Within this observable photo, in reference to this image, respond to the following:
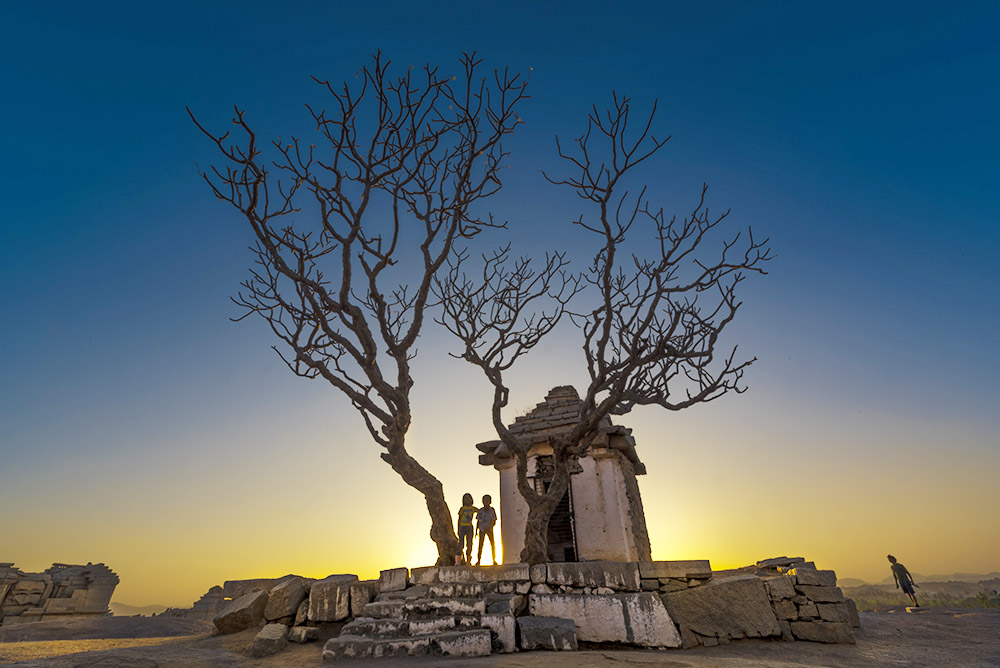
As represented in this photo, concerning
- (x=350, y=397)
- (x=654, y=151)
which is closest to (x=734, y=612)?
(x=350, y=397)

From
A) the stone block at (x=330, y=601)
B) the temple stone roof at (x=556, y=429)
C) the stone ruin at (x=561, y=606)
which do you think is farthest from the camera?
the temple stone roof at (x=556, y=429)

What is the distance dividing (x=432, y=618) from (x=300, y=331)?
570 cm

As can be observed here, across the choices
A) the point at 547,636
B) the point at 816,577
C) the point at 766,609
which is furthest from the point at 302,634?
the point at 816,577

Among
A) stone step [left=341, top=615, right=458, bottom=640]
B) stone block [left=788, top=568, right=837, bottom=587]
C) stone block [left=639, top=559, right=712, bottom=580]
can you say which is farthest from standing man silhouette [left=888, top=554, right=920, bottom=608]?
stone step [left=341, top=615, right=458, bottom=640]

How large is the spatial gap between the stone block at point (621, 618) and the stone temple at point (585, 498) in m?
5.94

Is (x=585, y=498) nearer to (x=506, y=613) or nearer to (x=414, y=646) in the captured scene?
(x=506, y=613)

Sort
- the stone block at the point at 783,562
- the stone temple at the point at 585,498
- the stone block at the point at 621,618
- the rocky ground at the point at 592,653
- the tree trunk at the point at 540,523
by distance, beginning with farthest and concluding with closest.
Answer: the stone temple at the point at 585,498 → the stone block at the point at 783,562 → the tree trunk at the point at 540,523 → the stone block at the point at 621,618 → the rocky ground at the point at 592,653

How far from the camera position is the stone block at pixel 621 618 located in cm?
627

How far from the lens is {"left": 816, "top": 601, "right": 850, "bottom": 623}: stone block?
6.89m

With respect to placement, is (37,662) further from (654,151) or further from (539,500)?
(654,151)

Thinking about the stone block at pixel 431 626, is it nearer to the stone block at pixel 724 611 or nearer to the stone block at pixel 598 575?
the stone block at pixel 598 575

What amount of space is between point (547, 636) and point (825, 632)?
4.39 metres

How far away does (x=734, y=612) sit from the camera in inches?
270

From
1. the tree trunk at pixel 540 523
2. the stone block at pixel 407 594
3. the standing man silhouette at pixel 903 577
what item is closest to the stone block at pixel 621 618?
the tree trunk at pixel 540 523
